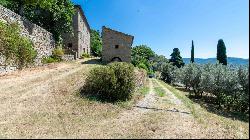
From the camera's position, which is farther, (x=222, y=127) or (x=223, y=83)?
(x=223, y=83)

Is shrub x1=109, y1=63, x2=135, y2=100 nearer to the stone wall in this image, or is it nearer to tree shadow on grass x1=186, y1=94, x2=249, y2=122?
tree shadow on grass x1=186, y1=94, x2=249, y2=122

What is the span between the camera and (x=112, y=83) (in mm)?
19672

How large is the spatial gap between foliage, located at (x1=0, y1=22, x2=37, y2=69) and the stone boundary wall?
2.70ft

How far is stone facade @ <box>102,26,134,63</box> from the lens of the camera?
42656 mm

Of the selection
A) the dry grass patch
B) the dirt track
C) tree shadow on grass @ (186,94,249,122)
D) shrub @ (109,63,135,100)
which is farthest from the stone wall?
the dry grass patch

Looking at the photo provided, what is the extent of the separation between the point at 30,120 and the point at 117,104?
5585 mm

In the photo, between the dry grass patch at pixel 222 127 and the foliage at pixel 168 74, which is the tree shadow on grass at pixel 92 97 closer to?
the dry grass patch at pixel 222 127

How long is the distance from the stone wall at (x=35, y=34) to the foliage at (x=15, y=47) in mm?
858

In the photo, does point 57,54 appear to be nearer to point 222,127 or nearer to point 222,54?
point 222,127

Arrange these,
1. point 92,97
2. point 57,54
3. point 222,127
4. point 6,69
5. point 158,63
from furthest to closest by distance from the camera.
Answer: point 158,63, point 57,54, point 6,69, point 92,97, point 222,127

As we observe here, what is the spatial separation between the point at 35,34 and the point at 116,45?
11172 mm

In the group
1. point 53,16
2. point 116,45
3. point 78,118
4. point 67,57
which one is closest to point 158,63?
point 116,45

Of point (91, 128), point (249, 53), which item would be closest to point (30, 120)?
point (91, 128)

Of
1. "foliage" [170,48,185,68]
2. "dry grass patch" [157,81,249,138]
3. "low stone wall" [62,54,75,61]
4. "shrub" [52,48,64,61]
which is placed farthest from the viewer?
"foliage" [170,48,185,68]
